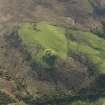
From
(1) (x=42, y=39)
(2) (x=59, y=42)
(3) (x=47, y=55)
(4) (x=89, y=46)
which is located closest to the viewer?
(3) (x=47, y=55)

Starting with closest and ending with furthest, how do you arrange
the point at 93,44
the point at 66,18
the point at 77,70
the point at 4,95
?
the point at 4,95
the point at 77,70
the point at 93,44
the point at 66,18

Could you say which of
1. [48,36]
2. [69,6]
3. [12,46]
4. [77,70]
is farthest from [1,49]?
[69,6]

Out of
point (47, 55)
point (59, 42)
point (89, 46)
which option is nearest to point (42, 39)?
point (59, 42)

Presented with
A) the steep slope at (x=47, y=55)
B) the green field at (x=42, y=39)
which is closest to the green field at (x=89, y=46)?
the steep slope at (x=47, y=55)

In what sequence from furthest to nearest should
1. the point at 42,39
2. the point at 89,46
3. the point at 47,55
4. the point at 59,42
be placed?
A: the point at 89,46
the point at 59,42
the point at 42,39
the point at 47,55

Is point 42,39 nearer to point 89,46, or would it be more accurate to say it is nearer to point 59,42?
point 59,42

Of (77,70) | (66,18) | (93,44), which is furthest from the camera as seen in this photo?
(66,18)

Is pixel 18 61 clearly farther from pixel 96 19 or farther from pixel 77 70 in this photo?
pixel 96 19

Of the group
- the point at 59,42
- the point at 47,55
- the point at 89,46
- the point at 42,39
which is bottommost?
the point at 89,46
